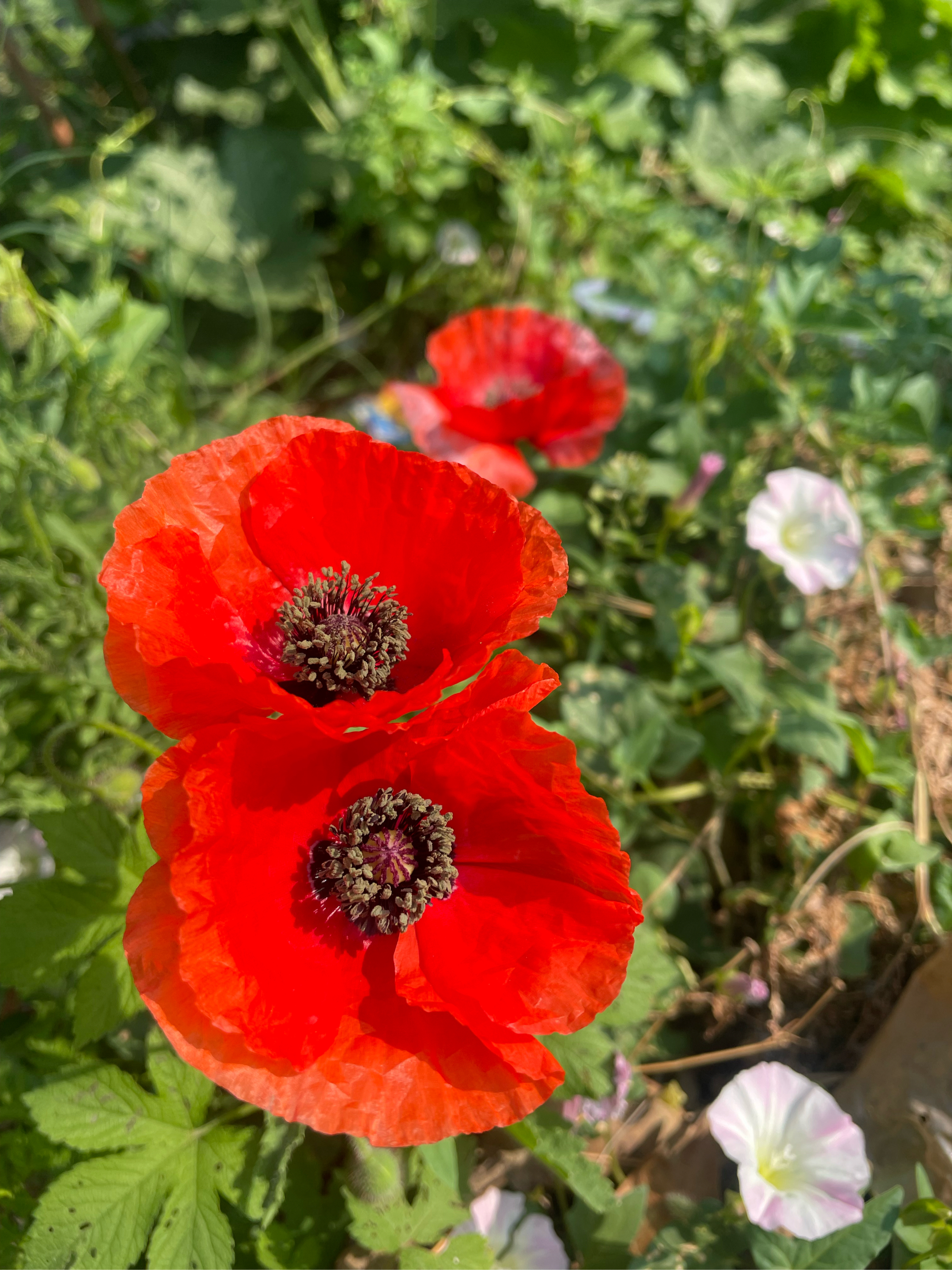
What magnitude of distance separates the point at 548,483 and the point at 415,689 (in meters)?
1.45

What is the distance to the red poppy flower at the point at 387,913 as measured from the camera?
36.4 inches

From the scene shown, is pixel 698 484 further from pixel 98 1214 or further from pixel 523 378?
pixel 98 1214

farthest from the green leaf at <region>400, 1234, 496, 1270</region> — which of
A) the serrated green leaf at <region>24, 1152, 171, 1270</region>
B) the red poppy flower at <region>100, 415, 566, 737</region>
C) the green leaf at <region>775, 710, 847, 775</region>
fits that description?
the green leaf at <region>775, 710, 847, 775</region>

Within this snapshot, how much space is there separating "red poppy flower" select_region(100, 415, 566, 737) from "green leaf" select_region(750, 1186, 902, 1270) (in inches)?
42.5

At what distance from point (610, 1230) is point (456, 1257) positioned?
31 centimetres

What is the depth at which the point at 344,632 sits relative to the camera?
3.62 ft

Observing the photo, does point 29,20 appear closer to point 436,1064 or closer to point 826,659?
point 826,659

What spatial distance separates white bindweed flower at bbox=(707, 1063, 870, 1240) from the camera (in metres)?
1.36

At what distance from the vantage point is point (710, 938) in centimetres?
194

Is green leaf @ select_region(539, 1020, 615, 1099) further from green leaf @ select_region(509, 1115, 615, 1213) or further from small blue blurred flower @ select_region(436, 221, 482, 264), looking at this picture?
small blue blurred flower @ select_region(436, 221, 482, 264)

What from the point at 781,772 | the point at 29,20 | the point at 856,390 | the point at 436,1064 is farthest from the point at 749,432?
the point at 29,20

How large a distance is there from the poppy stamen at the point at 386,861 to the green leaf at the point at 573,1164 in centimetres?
56

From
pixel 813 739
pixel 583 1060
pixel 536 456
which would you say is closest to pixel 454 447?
pixel 536 456

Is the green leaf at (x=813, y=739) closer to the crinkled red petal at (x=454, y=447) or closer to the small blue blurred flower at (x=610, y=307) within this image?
the crinkled red petal at (x=454, y=447)
